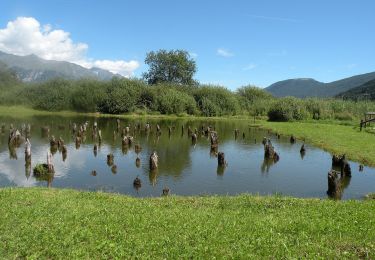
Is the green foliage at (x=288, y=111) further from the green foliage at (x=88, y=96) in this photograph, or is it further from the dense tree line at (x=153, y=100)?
the green foliage at (x=88, y=96)

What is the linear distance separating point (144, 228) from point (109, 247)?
2.17 meters

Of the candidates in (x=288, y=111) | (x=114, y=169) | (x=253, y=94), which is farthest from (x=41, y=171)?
(x=253, y=94)

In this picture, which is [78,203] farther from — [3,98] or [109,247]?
[3,98]

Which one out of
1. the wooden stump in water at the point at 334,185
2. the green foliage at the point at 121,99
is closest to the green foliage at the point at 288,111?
the green foliage at the point at 121,99

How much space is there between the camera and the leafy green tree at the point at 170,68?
16438cm

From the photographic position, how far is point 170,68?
165 meters

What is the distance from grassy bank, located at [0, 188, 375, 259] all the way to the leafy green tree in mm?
147568

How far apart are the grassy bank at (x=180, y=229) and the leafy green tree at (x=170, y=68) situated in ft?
484

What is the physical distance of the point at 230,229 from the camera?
Result: 47.7 ft

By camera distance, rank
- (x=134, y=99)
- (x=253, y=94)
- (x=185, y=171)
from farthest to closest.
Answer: (x=253, y=94)
(x=134, y=99)
(x=185, y=171)

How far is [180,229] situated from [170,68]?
153719 millimetres

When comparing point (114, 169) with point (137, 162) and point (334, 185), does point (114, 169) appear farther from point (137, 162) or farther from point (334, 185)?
point (334, 185)

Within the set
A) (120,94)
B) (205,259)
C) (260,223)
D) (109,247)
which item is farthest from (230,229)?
(120,94)

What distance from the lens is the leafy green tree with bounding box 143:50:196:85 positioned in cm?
16438
